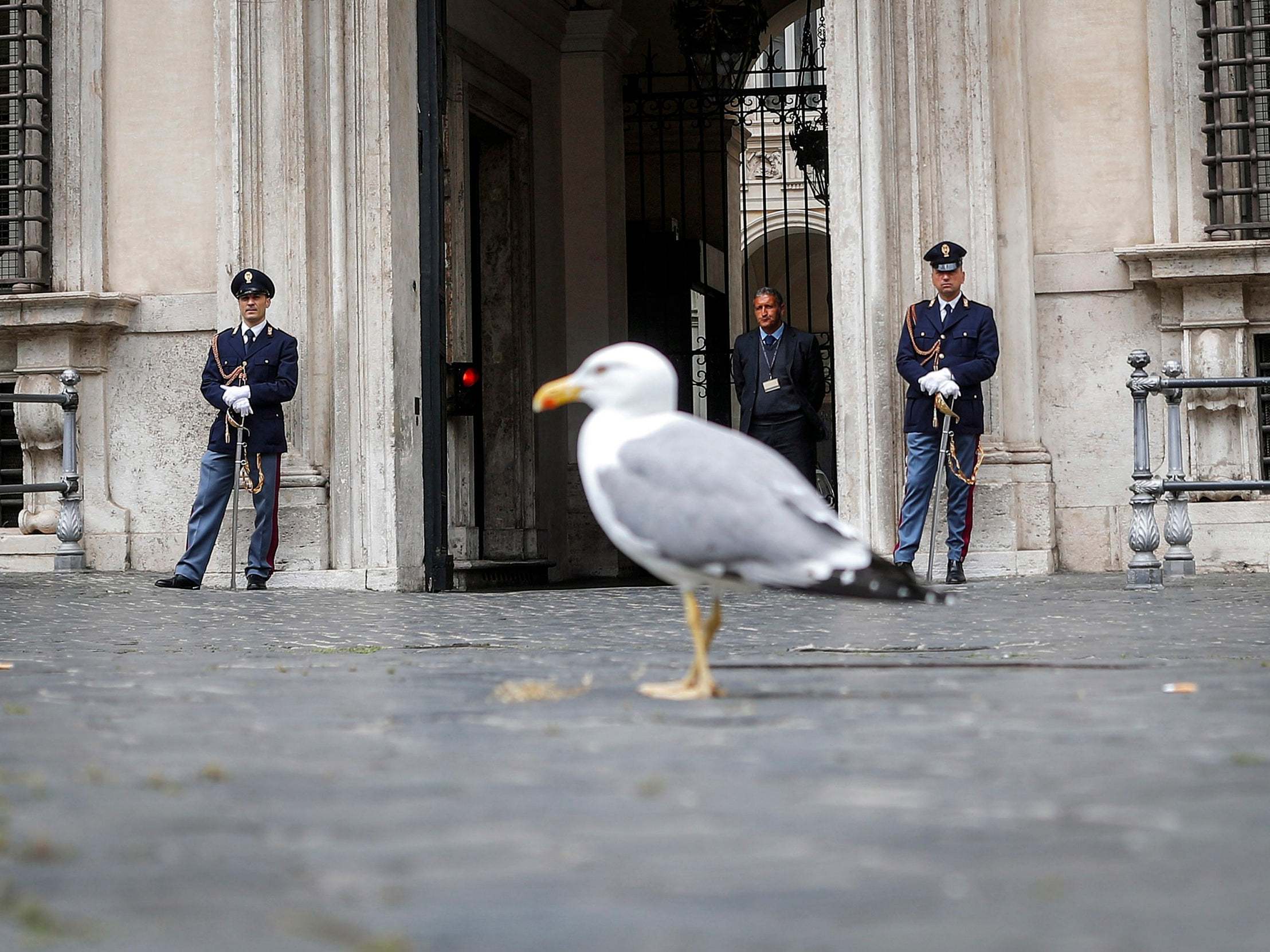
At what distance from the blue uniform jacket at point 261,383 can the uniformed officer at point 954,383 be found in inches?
128

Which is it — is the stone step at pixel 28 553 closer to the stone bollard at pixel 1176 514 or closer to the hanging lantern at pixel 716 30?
the hanging lantern at pixel 716 30

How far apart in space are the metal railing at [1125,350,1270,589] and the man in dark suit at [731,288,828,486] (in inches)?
81.1

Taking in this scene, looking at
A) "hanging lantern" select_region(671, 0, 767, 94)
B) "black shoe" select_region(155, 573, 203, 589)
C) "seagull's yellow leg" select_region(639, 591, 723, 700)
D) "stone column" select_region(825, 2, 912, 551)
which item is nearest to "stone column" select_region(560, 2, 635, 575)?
"hanging lantern" select_region(671, 0, 767, 94)

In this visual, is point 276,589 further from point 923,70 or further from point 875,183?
point 923,70

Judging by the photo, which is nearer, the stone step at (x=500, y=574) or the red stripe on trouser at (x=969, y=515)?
the red stripe on trouser at (x=969, y=515)

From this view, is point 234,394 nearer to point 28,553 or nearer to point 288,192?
point 288,192

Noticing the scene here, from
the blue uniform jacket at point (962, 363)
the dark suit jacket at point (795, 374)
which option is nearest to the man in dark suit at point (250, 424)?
the dark suit jacket at point (795, 374)

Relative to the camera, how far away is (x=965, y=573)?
933 centimetres

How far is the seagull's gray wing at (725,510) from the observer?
305 centimetres

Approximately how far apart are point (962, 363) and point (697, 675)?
5.72 m

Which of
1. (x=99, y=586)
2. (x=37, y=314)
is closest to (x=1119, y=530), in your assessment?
(x=99, y=586)

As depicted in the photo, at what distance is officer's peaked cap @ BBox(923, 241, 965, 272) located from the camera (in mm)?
9102

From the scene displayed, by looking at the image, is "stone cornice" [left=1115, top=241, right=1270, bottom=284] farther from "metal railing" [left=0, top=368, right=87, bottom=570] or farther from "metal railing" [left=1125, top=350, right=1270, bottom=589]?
"metal railing" [left=0, top=368, right=87, bottom=570]

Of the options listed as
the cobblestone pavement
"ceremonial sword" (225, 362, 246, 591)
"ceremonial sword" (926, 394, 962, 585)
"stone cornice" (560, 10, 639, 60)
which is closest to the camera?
the cobblestone pavement
